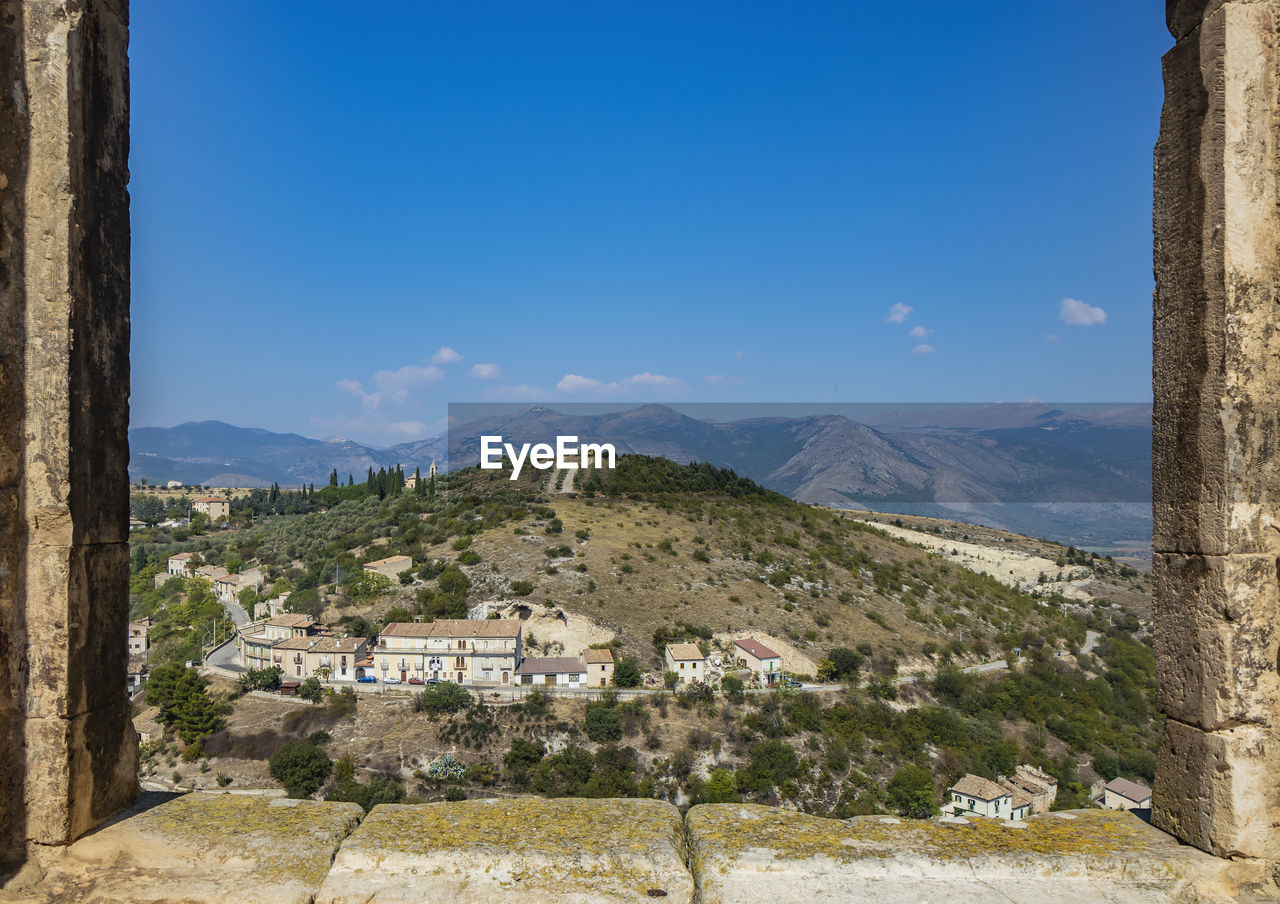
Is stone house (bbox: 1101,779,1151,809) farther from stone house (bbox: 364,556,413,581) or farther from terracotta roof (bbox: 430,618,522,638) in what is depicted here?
stone house (bbox: 364,556,413,581)

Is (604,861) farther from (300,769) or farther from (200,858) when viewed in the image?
(300,769)

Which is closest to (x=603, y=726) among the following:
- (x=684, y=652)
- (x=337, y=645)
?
(x=684, y=652)

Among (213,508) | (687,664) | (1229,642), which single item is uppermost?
(1229,642)

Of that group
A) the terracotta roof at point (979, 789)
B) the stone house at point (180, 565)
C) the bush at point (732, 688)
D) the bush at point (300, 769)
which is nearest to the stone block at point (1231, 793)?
the terracotta roof at point (979, 789)

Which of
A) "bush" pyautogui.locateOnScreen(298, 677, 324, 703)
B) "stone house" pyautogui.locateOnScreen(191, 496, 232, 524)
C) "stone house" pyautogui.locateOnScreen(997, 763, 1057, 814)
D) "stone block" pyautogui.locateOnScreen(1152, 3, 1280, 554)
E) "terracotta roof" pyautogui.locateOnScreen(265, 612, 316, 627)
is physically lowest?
"stone house" pyautogui.locateOnScreen(997, 763, 1057, 814)

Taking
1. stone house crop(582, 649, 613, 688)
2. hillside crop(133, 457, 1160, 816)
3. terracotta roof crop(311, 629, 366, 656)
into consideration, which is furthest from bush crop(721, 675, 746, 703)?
terracotta roof crop(311, 629, 366, 656)

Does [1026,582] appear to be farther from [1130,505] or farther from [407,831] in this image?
[407,831]
